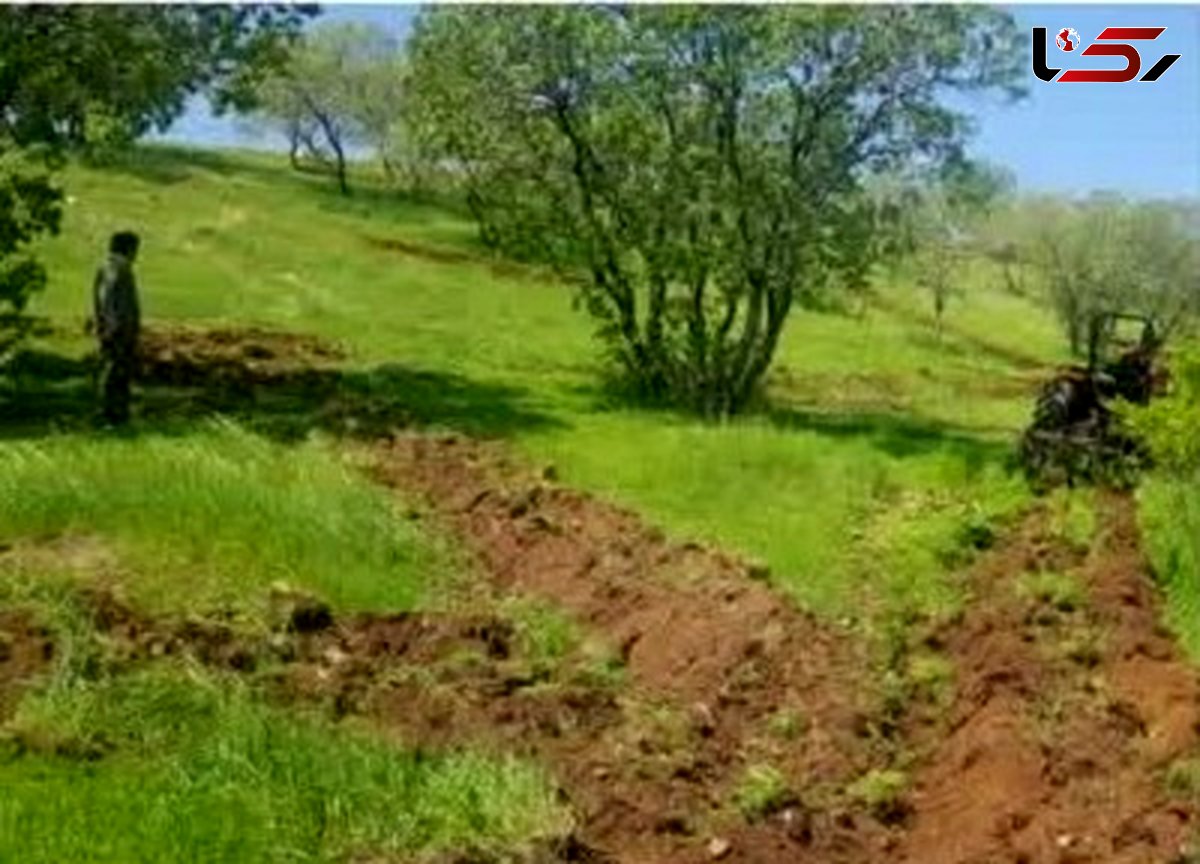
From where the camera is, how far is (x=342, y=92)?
9319 centimetres

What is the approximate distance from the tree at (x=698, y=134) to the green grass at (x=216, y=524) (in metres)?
9.73

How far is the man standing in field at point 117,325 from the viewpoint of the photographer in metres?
24.1

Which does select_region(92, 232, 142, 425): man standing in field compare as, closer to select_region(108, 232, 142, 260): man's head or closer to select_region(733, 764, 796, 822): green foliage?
select_region(108, 232, 142, 260): man's head

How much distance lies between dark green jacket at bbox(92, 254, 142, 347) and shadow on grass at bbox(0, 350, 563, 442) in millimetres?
1103

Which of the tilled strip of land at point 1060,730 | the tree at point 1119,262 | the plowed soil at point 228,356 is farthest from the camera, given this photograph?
the tree at point 1119,262

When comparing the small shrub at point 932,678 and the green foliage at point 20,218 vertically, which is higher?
the green foliage at point 20,218

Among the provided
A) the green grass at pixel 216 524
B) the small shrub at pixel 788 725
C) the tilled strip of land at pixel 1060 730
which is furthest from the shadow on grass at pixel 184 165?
the small shrub at pixel 788 725

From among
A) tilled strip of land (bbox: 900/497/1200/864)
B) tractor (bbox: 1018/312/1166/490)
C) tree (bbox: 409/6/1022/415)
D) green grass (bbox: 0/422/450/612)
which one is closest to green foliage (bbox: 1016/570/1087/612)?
tilled strip of land (bbox: 900/497/1200/864)

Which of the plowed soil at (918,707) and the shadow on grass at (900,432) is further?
the shadow on grass at (900,432)

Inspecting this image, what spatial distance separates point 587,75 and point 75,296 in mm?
15223

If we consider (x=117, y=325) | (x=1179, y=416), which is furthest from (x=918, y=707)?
(x=117, y=325)

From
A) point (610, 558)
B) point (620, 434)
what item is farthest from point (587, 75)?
point (610, 558)

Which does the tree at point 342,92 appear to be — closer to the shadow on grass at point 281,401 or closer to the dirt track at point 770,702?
the shadow on grass at point 281,401

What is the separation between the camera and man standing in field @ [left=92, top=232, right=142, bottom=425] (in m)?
24.1
